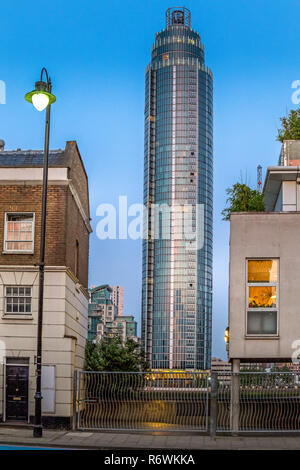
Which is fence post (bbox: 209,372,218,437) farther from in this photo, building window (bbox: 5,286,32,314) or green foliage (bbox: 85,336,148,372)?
green foliage (bbox: 85,336,148,372)

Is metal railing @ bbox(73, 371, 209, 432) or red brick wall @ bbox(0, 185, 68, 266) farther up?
red brick wall @ bbox(0, 185, 68, 266)

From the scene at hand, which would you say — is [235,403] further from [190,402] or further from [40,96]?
[40,96]

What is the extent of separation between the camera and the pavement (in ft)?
62.2

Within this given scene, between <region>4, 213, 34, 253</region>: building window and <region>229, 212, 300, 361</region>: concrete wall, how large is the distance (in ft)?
27.0

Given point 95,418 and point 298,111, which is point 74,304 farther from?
point 298,111

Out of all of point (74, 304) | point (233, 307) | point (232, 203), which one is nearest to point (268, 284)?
point (233, 307)

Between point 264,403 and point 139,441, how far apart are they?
14.5 feet

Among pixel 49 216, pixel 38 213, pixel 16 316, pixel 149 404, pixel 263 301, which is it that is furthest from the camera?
pixel 38 213

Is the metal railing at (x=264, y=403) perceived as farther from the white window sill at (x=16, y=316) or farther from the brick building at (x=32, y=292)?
the white window sill at (x=16, y=316)

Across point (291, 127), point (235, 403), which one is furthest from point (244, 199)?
point (235, 403)

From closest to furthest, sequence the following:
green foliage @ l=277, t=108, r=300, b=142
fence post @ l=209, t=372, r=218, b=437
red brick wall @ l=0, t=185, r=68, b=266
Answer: fence post @ l=209, t=372, r=218, b=437, red brick wall @ l=0, t=185, r=68, b=266, green foliage @ l=277, t=108, r=300, b=142

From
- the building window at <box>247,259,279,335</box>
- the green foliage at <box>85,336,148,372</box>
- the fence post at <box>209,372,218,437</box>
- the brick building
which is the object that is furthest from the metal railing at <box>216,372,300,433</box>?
the green foliage at <box>85,336,148,372</box>

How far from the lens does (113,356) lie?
33.7 m

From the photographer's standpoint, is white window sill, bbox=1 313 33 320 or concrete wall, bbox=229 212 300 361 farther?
white window sill, bbox=1 313 33 320
